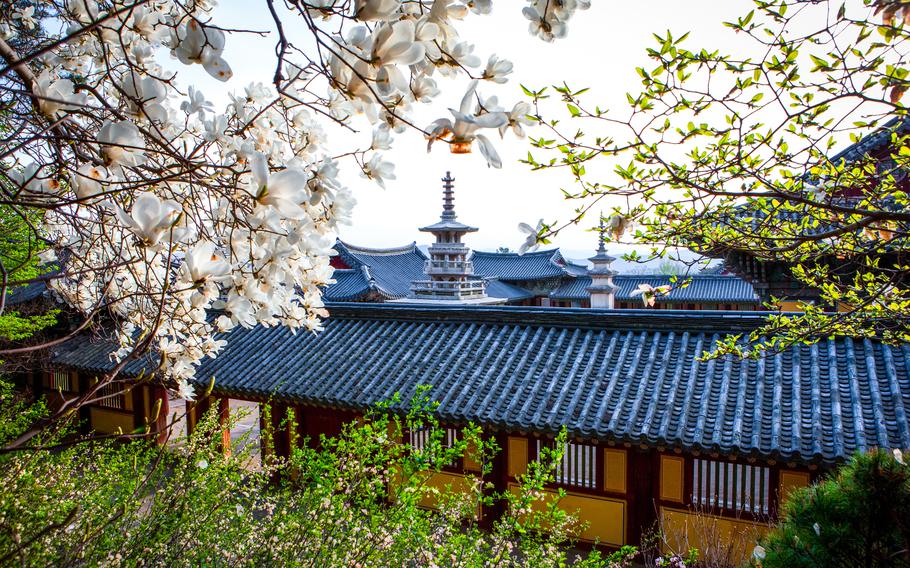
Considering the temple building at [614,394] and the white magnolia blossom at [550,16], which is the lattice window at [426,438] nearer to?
the temple building at [614,394]

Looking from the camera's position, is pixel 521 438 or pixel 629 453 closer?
pixel 629 453

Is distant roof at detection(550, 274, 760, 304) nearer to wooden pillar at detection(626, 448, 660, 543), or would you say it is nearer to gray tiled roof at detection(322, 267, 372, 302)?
gray tiled roof at detection(322, 267, 372, 302)

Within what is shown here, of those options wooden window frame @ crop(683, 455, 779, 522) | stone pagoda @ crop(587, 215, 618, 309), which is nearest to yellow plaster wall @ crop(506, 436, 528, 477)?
wooden window frame @ crop(683, 455, 779, 522)

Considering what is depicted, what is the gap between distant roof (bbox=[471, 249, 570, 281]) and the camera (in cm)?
3128

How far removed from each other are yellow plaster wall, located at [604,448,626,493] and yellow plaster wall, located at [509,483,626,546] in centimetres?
16

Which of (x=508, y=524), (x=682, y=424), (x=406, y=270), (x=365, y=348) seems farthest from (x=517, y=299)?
(x=508, y=524)

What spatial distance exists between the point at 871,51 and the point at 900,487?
193cm

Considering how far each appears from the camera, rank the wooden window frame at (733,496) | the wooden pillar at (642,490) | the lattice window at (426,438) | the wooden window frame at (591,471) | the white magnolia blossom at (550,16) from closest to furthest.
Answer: the white magnolia blossom at (550,16), the wooden window frame at (733,496), the wooden pillar at (642,490), the wooden window frame at (591,471), the lattice window at (426,438)

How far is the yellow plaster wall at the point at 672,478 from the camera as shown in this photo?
6.82 meters

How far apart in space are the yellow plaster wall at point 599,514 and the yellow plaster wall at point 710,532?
0.57 m

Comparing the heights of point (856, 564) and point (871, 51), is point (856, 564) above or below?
below

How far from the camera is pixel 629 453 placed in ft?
23.4

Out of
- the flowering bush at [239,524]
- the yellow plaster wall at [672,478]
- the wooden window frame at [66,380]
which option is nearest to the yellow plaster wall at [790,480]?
the yellow plaster wall at [672,478]

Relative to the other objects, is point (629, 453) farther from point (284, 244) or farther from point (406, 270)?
point (406, 270)
